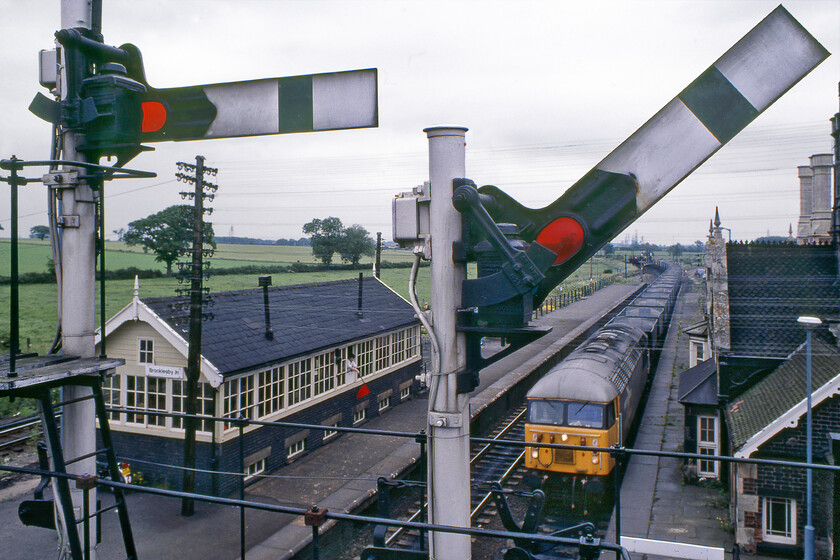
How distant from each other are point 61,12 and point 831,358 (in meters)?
14.3

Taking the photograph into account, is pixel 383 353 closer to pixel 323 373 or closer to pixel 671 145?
pixel 323 373

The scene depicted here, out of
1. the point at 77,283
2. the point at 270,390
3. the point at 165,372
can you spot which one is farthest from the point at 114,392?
the point at 77,283

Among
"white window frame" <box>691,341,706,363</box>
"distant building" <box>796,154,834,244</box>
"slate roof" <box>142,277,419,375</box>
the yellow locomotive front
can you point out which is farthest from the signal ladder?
"distant building" <box>796,154,834,244</box>

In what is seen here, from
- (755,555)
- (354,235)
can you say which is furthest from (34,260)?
(755,555)

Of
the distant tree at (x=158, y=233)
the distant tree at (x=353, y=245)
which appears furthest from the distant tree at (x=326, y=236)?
the distant tree at (x=158, y=233)

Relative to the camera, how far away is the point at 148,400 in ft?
46.2

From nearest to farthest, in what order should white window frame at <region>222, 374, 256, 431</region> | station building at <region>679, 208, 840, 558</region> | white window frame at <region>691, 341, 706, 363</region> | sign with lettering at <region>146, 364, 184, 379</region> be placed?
station building at <region>679, 208, 840, 558</region>, sign with lettering at <region>146, 364, 184, 379</region>, white window frame at <region>222, 374, 256, 431</region>, white window frame at <region>691, 341, 706, 363</region>

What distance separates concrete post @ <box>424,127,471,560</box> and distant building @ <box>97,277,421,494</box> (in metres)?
8.98

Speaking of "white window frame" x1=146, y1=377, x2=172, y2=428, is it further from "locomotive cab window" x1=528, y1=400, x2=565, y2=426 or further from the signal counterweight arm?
the signal counterweight arm

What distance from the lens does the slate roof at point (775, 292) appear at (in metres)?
14.7

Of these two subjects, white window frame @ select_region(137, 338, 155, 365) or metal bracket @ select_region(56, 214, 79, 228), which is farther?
white window frame @ select_region(137, 338, 155, 365)

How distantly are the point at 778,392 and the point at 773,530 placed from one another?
2.86 metres

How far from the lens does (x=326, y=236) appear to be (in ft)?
137

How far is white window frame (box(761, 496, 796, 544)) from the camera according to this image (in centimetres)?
1145
